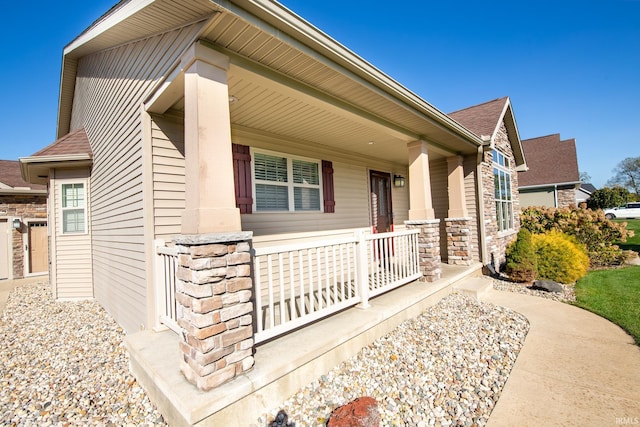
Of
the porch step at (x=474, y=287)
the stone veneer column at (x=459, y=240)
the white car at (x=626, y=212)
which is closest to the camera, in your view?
the porch step at (x=474, y=287)

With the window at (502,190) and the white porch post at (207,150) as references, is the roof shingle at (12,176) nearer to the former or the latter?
the white porch post at (207,150)

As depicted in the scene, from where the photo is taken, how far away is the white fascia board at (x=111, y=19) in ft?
8.26

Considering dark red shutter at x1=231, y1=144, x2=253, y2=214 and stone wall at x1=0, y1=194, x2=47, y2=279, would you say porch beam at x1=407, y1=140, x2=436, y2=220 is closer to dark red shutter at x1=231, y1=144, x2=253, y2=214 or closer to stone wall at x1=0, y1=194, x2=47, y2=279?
dark red shutter at x1=231, y1=144, x2=253, y2=214

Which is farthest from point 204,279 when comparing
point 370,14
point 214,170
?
point 370,14

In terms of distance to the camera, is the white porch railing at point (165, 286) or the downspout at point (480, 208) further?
the downspout at point (480, 208)

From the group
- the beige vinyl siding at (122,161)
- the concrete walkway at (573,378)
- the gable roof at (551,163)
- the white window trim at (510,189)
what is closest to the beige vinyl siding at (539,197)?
the gable roof at (551,163)

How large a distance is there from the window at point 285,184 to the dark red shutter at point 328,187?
0.40 feet

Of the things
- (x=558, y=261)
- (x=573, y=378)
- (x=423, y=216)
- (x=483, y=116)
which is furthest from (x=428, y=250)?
(x=483, y=116)

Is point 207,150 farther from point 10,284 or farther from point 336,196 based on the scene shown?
point 10,284

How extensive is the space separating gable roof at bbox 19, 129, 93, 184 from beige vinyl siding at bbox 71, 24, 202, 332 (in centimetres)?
28

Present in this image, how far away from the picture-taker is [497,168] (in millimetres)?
8023

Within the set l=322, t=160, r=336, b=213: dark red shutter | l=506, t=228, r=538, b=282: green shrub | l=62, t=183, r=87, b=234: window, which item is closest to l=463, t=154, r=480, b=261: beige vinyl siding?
l=506, t=228, r=538, b=282: green shrub

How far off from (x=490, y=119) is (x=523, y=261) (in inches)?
153

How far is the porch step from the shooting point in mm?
5088
